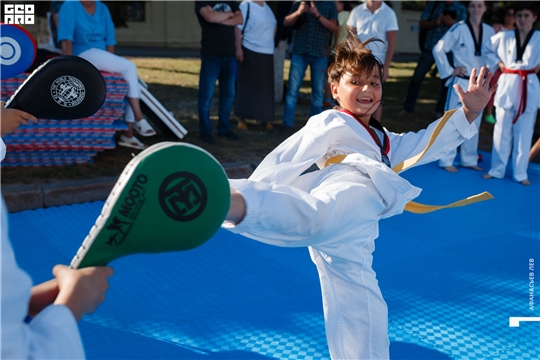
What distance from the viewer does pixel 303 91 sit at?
10.7m

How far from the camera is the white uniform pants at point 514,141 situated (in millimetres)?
6195

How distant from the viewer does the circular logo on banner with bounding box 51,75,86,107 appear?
6.62ft

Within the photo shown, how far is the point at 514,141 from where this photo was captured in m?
6.34

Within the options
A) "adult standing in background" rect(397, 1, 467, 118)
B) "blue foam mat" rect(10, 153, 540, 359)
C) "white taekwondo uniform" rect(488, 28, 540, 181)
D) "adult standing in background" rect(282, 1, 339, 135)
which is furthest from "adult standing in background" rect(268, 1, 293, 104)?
"blue foam mat" rect(10, 153, 540, 359)

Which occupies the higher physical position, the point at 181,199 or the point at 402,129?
the point at 181,199

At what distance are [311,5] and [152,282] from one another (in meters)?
4.75

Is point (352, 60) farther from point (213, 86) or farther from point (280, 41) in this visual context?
point (280, 41)

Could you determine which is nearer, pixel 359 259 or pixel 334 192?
pixel 334 192

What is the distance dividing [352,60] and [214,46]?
13.1ft

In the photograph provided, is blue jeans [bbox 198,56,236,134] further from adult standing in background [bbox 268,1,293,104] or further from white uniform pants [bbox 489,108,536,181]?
white uniform pants [bbox 489,108,536,181]

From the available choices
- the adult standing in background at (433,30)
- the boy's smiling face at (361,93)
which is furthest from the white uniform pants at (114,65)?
the adult standing in background at (433,30)

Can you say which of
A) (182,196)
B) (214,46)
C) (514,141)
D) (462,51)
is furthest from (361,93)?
(514,141)

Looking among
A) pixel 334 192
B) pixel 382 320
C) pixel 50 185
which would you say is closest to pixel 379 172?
pixel 334 192

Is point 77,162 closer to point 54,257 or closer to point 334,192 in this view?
point 54,257
